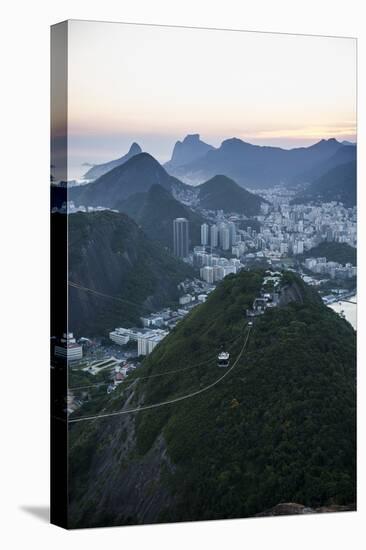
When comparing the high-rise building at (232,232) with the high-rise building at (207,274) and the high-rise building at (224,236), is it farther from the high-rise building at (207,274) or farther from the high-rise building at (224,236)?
the high-rise building at (207,274)

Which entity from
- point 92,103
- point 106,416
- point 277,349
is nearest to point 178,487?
point 106,416

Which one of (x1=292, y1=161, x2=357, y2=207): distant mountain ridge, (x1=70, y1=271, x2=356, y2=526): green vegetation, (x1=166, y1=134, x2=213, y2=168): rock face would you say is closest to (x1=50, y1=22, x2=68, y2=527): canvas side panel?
(x1=70, y1=271, x2=356, y2=526): green vegetation

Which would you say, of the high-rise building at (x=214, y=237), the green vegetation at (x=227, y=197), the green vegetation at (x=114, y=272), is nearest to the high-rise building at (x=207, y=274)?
the green vegetation at (x=114, y=272)

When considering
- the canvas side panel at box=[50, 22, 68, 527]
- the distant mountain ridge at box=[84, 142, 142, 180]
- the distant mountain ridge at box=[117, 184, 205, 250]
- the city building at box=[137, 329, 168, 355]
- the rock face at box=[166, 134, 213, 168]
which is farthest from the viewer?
the rock face at box=[166, 134, 213, 168]

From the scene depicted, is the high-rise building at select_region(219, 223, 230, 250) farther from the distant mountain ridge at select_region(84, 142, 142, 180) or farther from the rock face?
the distant mountain ridge at select_region(84, 142, 142, 180)

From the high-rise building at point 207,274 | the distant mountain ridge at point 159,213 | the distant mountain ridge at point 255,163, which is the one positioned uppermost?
the distant mountain ridge at point 255,163
